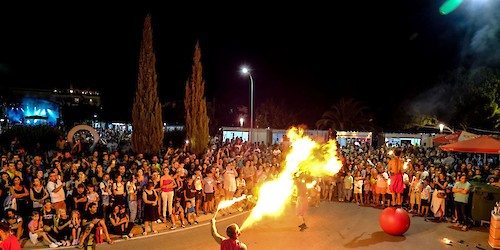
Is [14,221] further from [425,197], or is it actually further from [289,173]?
[425,197]

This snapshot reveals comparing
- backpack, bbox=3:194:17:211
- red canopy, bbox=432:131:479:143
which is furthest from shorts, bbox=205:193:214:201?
red canopy, bbox=432:131:479:143

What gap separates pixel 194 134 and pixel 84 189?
10866 millimetres

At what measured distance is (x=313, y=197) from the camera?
563 inches

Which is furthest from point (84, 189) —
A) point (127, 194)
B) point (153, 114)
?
point (153, 114)

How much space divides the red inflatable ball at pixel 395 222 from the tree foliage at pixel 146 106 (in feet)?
38.4

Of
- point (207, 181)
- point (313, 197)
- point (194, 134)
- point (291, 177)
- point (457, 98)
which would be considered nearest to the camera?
point (291, 177)

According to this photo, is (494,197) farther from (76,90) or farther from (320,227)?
(76,90)

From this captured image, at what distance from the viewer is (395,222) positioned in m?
9.73

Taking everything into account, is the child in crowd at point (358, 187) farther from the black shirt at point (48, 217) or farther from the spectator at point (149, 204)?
the black shirt at point (48, 217)

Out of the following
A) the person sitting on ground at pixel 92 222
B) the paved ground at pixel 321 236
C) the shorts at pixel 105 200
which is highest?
the shorts at pixel 105 200

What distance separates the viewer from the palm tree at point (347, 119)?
4219cm

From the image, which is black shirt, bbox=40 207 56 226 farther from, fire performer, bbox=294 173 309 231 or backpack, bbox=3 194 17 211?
fire performer, bbox=294 173 309 231

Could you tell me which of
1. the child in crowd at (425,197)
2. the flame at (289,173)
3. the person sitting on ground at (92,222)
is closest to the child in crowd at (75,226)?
the person sitting on ground at (92,222)

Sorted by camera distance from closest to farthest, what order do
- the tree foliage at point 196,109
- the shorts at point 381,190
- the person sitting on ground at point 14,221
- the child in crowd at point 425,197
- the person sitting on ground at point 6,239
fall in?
the person sitting on ground at point 6,239
the person sitting on ground at point 14,221
the child in crowd at point 425,197
the shorts at point 381,190
the tree foliage at point 196,109
